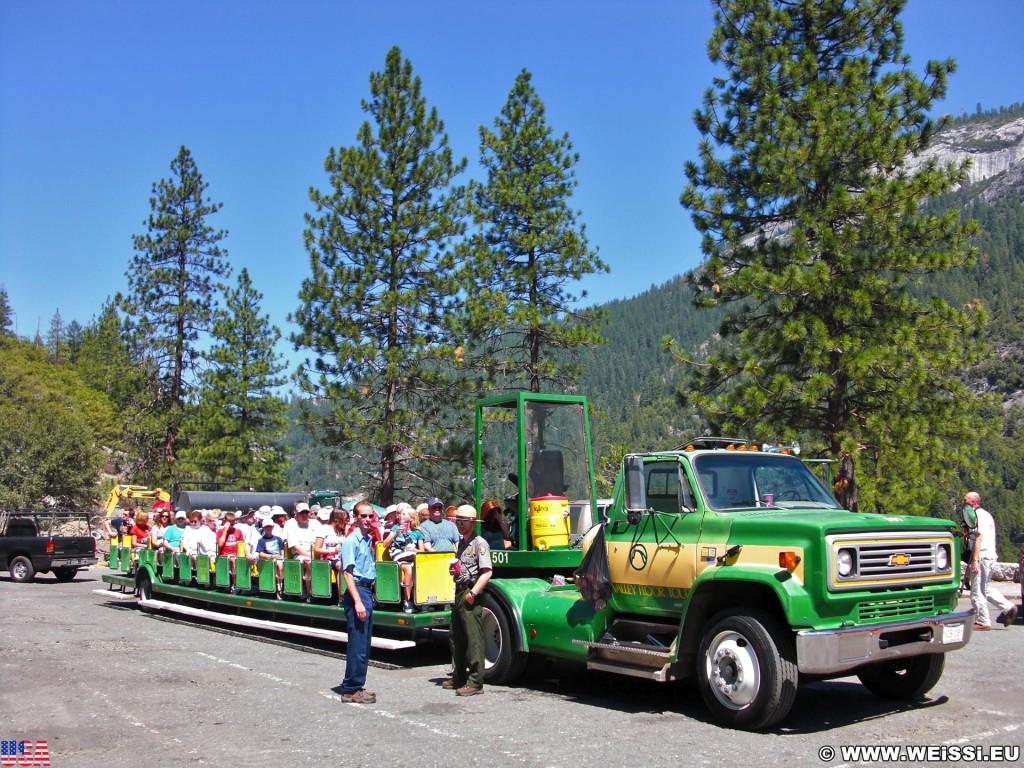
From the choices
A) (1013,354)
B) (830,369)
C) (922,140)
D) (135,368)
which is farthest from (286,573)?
(1013,354)

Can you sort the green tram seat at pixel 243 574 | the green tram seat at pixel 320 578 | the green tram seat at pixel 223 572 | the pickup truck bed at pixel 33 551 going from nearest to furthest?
1. the green tram seat at pixel 320 578
2. the green tram seat at pixel 243 574
3. the green tram seat at pixel 223 572
4. the pickup truck bed at pixel 33 551

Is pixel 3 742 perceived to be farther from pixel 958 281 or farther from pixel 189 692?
pixel 958 281

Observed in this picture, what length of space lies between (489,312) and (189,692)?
1898 cm

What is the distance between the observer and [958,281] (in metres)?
185

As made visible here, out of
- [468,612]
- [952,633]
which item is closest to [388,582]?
[468,612]

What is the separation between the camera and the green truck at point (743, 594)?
7156 mm

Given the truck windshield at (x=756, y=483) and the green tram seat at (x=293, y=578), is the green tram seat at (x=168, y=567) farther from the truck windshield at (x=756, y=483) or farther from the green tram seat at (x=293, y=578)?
the truck windshield at (x=756, y=483)

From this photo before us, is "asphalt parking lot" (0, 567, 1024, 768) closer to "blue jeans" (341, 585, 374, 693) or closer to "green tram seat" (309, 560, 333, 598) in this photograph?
"blue jeans" (341, 585, 374, 693)

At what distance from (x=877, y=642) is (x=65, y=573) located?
2432 cm

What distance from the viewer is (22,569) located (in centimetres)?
2520

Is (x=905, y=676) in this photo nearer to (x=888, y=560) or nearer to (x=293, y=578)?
(x=888, y=560)

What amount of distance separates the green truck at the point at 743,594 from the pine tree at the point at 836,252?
30.8 feet

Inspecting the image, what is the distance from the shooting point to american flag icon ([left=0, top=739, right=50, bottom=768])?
6602mm

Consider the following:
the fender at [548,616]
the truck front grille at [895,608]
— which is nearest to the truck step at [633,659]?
the fender at [548,616]
